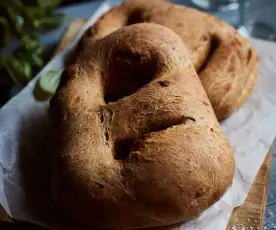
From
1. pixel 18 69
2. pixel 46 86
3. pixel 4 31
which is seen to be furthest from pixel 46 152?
pixel 4 31

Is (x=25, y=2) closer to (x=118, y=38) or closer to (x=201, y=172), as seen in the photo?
(x=118, y=38)

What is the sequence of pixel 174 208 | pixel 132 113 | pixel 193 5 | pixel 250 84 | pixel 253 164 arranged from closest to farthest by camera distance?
pixel 174 208 < pixel 132 113 < pixel 253 164 < pixel 250 84 < pixel 193 5

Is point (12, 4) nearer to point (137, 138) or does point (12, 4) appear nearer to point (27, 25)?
point (27, 25)

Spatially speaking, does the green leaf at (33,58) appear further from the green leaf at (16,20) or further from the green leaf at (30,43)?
the green leaf at (16,20)

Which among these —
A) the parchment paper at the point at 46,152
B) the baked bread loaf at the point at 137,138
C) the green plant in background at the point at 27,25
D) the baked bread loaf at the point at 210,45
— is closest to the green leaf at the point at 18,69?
the green plant in background at the point at 27,25

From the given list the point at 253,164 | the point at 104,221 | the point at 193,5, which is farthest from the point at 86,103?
the point at 193,5
